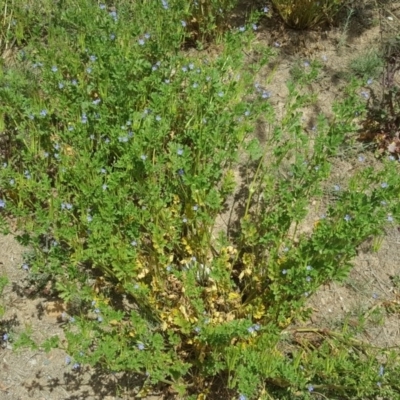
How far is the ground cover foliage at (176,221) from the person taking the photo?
2.72 meters

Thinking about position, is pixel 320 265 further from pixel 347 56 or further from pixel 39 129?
pixel 347 56

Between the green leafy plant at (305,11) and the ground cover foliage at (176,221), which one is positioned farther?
the green leafy plant at (305,11)

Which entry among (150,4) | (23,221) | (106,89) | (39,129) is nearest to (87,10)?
(150,4)

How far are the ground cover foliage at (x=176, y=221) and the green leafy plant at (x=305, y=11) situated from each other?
3.28 feet

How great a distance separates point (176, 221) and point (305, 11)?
2487mm

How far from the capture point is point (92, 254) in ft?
9.52

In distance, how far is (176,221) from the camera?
3.13 meters

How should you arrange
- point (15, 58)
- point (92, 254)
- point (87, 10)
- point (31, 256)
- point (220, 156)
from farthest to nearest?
point (15, 58) → point (87, 10) → point (31, 256) → point (220, 156) → point (92, 254)

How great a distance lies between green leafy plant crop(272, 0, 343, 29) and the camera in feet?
15.2

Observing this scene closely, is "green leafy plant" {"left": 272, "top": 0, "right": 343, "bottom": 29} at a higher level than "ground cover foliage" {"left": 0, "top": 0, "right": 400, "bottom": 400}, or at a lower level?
higher

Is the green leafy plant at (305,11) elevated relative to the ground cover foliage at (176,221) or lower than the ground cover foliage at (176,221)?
elevated

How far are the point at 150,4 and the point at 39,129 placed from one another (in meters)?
1.31

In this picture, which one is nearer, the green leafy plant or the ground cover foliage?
the ground cover foliage

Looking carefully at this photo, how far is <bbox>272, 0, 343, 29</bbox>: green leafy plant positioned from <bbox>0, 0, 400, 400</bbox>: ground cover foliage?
3.28 ft
